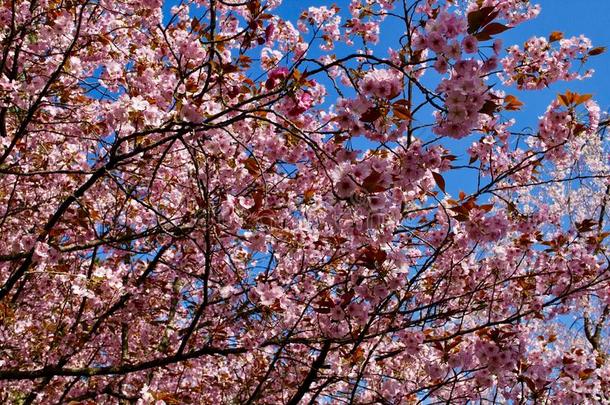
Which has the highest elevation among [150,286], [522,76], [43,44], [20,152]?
[522,76]

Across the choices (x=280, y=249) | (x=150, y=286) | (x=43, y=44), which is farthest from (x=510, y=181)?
(x=43, y=44)

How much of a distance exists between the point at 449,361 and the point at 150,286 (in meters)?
3.08

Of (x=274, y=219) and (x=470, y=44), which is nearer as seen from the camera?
(x=470, y=44)

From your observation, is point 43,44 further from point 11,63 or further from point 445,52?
point 445,52

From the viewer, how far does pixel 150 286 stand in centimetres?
538

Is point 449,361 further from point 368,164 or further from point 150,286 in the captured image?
point 150,286

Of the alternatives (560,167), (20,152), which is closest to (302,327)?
(560,167)

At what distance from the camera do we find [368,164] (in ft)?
7.78

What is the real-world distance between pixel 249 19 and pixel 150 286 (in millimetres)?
2943

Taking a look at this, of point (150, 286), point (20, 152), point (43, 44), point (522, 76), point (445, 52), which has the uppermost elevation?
point (522, 76)

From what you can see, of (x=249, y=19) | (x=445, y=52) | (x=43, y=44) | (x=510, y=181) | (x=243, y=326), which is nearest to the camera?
(x=445, y=52)

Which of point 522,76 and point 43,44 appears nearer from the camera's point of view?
point 43,44

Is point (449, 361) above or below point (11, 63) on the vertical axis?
below

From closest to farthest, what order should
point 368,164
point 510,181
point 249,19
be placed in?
point 368,164 → point 249,19 → point 510,181
